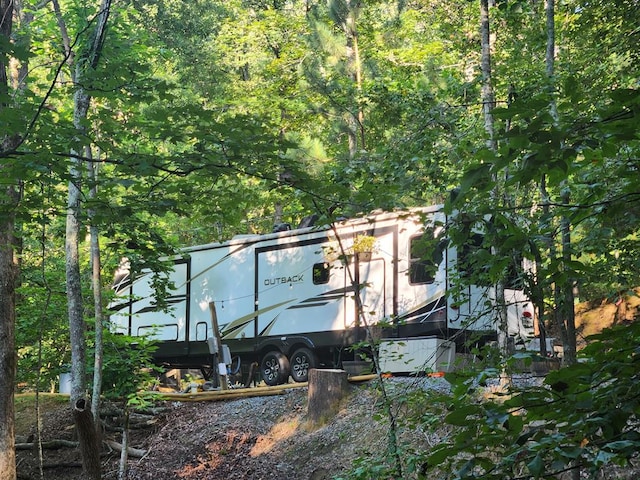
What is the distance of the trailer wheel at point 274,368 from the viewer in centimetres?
1449

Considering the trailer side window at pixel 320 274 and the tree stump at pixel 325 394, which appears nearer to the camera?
the tree stump at pixel 325 394

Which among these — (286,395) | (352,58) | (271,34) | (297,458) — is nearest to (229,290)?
(286,395)

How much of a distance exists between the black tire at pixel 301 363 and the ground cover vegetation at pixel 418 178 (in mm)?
3608

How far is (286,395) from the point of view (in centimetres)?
1201

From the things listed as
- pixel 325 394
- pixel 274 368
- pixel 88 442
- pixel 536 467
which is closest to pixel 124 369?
pixel 325 394

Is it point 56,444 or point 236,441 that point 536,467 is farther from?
point 56,444

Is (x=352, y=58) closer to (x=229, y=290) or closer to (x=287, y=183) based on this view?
(x=229, y=290)

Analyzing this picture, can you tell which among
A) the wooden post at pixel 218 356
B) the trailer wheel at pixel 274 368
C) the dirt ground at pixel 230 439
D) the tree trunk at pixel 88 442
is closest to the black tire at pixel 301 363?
the trailer wheel at pixel 274 368

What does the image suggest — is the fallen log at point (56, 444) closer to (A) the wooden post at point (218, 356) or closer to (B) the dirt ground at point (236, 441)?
(B) the dirt ground at point (236, 441)

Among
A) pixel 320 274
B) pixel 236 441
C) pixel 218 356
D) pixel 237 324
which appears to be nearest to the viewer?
pixel 236 441

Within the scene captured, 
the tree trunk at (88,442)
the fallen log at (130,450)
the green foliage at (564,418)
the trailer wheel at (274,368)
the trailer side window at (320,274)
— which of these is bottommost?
the fallen log at (130,450)

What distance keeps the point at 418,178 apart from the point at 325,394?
4402 millimetres

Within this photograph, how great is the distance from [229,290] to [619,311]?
949cm

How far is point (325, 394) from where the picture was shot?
10.6 metres
